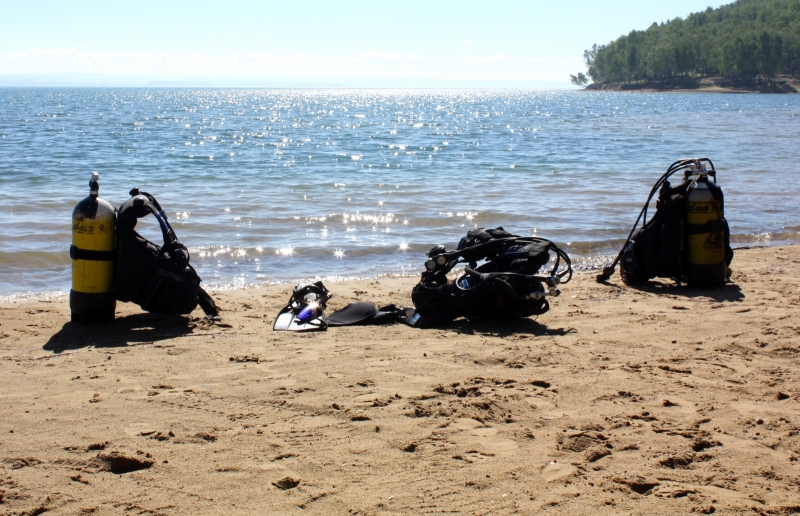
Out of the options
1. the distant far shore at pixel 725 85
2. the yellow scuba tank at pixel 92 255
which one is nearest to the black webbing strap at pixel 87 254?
the yellow scuba tank at pixel 92 255

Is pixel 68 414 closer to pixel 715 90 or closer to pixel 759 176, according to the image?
pixel 759 176

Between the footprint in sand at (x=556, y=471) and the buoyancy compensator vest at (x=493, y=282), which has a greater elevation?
the buoyancy compensator vest at (x=493, y=282)

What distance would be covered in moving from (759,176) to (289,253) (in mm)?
12562

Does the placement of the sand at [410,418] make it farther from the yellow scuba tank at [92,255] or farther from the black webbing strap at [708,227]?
the black webbing strap at [708,227]

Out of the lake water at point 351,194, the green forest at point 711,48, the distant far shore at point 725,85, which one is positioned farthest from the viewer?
the green forest at point 711,48

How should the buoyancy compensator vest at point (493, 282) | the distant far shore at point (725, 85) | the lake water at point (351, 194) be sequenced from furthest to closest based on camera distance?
the distant far shore at point (725, 85)
the lake water at point (351, 194)
the buoyancy compensator vest at point (493, 282)

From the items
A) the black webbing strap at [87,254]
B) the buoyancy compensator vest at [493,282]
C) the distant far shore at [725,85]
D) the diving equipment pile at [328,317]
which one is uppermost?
the distant far shore at [725,85]

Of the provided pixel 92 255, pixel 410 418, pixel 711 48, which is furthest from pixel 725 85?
pixel 410 418

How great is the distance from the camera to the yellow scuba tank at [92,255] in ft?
18.3

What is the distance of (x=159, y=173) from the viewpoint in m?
17.6

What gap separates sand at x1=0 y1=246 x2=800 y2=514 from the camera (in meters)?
2.88

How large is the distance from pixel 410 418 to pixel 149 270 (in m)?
3.01

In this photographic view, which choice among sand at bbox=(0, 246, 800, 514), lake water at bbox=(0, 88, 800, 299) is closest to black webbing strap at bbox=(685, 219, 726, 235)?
sand at bbox=(0, 246, 800, 514)

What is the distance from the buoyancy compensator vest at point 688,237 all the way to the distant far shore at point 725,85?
4274 inches
